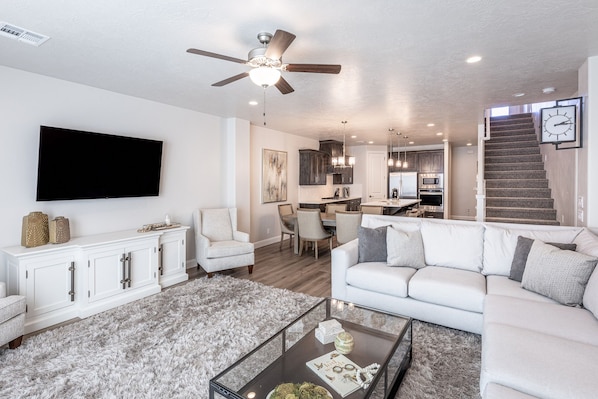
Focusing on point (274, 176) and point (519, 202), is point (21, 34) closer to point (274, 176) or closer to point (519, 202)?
point (274, 176)

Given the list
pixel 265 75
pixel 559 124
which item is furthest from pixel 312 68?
pixel 559 124

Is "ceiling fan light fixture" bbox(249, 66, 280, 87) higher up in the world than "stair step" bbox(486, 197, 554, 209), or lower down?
higher up

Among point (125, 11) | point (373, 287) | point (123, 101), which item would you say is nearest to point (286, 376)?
point (373, 287)

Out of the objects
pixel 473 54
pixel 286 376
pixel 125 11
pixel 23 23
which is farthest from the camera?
pixel 473 54

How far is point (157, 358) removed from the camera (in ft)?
8.09

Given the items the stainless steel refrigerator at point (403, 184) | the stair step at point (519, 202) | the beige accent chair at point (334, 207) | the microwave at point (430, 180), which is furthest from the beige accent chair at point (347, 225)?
the microwave at point (430, 180)

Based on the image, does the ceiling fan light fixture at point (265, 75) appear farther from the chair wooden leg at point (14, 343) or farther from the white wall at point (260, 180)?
the white wall at point (260, 180)

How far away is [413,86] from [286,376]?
136 inches

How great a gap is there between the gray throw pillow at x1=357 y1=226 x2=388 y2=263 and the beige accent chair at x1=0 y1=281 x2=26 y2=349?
326 cm

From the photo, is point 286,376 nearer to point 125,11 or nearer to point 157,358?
point 157,358

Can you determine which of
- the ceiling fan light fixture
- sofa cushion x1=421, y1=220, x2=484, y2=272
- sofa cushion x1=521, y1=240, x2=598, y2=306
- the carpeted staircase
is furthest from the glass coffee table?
the carpeted staircase

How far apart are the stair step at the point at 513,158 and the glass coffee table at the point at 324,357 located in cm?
648

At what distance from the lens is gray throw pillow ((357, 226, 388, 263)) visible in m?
3.48

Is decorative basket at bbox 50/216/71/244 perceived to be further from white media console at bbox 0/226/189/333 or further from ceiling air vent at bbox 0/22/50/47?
ceiling air vent at bbox 0/22/50/47
